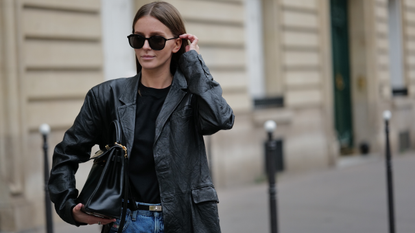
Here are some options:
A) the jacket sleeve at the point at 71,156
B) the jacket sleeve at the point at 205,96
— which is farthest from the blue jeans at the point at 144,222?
the jacket sleeve at the point at 205,96

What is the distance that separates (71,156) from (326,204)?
236 inches

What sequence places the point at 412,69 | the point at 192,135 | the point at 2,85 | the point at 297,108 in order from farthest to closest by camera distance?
the point at 412,69 → the point at 297,108 → the point at 2,85 → the point at 192,135

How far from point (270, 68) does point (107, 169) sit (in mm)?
8869

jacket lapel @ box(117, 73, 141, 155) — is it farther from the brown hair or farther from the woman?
the brown hair

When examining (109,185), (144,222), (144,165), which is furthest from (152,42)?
(144,222)

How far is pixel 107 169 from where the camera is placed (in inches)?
89.5

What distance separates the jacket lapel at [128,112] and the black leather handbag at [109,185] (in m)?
0.03

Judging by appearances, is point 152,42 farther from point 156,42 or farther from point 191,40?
point 191,40

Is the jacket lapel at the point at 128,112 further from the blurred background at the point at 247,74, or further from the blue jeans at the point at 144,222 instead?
the blurred background at the point at 247,74

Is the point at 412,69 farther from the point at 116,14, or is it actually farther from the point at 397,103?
the point at 116,14

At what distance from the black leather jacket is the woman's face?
Result: 0.10 meters

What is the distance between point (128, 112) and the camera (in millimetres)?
2410

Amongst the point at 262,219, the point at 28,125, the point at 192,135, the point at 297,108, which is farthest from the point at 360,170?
the point at 192,135

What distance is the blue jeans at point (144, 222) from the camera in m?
2.38
